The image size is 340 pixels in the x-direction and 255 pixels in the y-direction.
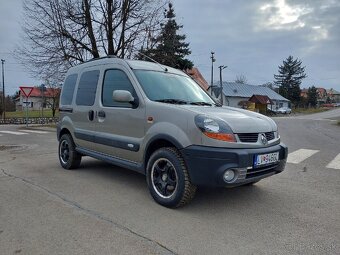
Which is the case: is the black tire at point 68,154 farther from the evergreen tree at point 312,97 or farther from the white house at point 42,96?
the evergreen tree at point 312,97

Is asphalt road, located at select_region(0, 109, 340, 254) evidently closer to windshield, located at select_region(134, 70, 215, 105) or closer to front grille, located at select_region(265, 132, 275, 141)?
front grille, located at select_region(265, 132, 275, 141)

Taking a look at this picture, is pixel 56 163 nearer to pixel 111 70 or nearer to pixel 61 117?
pixel 61 117

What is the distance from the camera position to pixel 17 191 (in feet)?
17.3

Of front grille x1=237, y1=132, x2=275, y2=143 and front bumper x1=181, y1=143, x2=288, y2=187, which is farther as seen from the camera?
front grille x1=237, y1=132, x2=275, y2=143

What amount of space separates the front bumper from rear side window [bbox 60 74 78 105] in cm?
357

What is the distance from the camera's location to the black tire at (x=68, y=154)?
6.81m

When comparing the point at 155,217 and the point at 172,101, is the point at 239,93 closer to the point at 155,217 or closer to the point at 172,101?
the point at 172,101

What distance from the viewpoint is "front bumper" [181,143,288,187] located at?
3975mm

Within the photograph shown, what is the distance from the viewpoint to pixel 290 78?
93250 millimetres

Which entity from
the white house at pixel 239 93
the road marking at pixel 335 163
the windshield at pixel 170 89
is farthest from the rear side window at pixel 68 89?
the white house at pixel 239 93

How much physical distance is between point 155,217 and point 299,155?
6382mm

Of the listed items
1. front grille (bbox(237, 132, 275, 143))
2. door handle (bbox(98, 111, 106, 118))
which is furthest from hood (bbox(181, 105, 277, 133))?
door handle (bbox(98, 111, 106, 118))

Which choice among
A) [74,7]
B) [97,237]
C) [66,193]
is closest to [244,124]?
[97,237]

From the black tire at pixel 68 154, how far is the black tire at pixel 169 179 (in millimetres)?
2659
